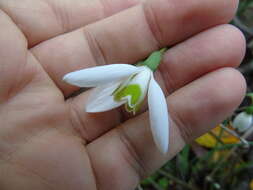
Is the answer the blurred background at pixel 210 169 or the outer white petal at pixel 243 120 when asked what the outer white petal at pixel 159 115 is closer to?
the outer white petal at pixel 243 120

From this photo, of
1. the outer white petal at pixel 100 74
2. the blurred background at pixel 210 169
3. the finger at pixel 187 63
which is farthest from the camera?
the blurred background at pixel 210 169

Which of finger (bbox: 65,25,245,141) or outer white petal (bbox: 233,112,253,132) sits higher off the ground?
finger (bbox: 65,25,245,141)

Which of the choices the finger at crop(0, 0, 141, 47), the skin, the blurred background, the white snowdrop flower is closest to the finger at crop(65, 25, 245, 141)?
the skin

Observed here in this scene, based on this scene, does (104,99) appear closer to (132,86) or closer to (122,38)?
(132,86)

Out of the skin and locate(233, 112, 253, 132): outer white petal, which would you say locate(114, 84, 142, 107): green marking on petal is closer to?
the skin

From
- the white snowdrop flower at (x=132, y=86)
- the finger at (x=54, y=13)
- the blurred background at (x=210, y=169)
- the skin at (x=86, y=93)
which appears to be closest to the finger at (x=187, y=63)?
the skin at (x=86, y=93)

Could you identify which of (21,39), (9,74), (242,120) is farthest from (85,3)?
(242,120)
